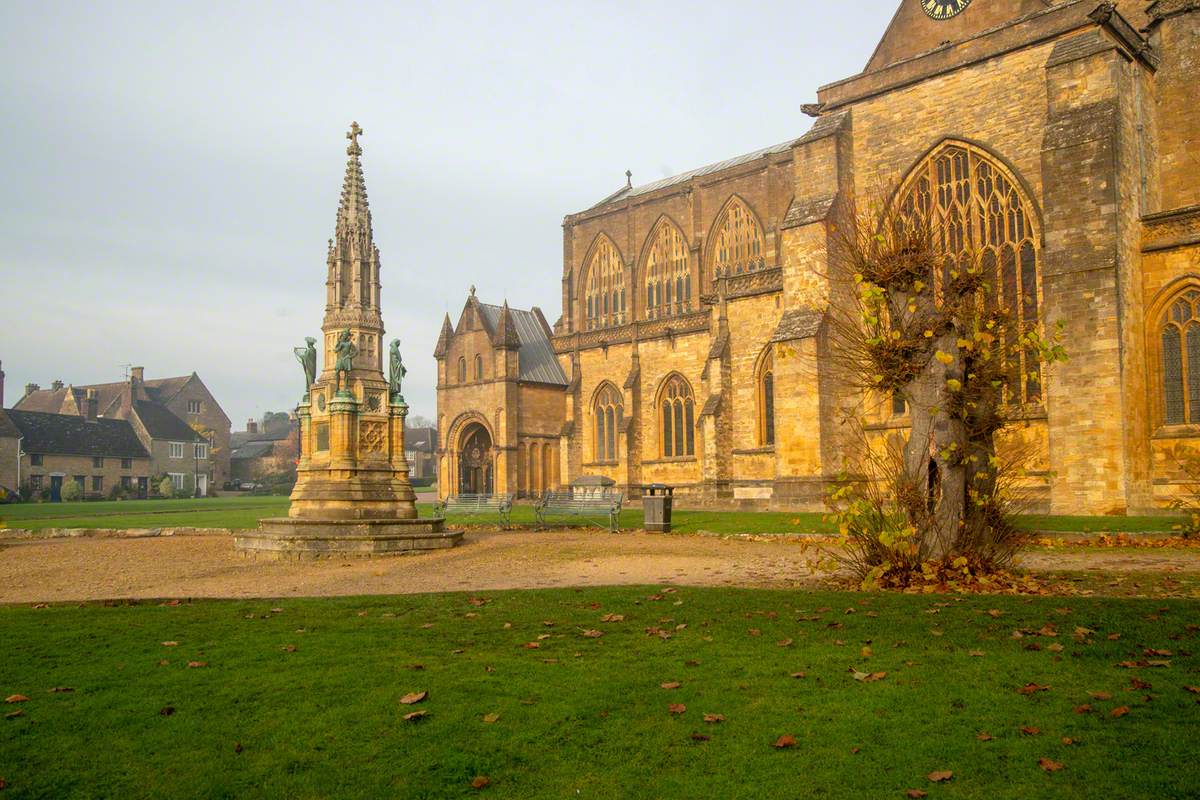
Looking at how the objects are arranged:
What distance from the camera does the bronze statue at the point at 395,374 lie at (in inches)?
816

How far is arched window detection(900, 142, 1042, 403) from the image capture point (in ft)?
82.8

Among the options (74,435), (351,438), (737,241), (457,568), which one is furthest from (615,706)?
(74,435)

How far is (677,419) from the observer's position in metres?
40.3

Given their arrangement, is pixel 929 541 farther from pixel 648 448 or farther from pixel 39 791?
pixel 648 448

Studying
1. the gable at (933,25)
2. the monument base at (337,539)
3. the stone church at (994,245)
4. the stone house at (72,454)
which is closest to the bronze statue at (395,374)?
the monument base at (337,539)

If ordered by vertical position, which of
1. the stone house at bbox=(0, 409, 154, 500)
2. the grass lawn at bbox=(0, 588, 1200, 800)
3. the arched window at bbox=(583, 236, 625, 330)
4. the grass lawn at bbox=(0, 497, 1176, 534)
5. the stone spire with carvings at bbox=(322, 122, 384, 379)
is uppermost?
the arched window at bbox=(583, 236, 625, 330)

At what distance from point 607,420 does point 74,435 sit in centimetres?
4639

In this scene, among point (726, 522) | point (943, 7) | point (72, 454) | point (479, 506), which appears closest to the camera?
point (726, 522)

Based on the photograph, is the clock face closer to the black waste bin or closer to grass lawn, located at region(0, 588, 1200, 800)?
the black waste bin

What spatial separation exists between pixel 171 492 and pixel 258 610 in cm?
6686

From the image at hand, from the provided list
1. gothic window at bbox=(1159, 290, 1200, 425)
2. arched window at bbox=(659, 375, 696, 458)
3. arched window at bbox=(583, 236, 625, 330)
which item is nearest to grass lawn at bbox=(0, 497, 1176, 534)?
arched window at bbox=(659, 375, 696, 458)

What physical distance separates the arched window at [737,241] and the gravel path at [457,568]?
73.0 feet

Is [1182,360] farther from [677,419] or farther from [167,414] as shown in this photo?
[167,414]

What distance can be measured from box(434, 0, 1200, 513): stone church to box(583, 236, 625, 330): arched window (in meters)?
3.97
